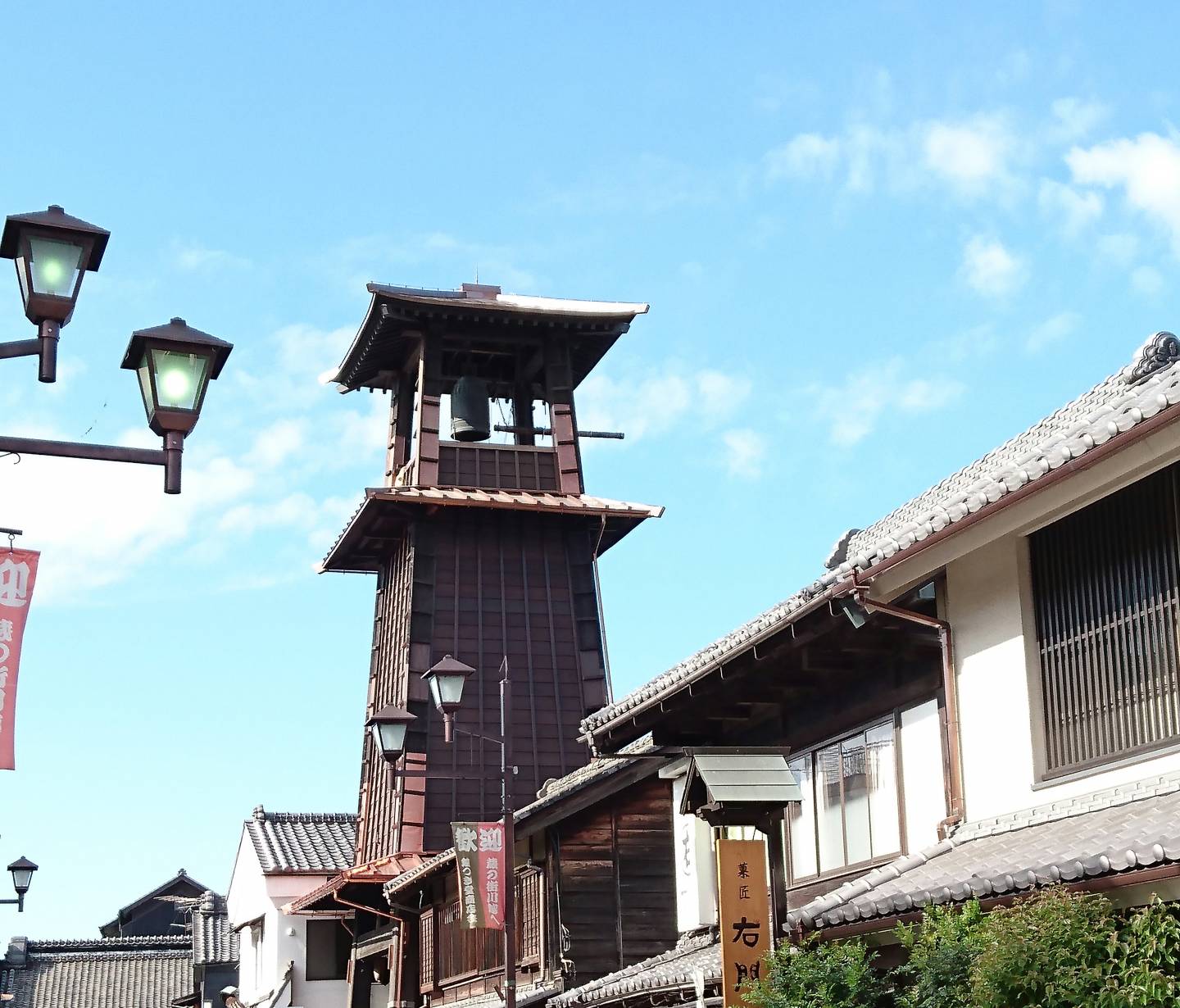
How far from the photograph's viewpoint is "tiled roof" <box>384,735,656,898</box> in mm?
19688

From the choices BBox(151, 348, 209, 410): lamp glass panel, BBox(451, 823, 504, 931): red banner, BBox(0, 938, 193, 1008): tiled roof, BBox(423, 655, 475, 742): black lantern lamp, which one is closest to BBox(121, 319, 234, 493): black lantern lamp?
BBox(151, 348, 209, 410): lamp glass panel

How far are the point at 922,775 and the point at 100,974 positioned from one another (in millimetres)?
51673

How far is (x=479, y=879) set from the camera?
22.0 m

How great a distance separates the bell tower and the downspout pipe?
2147 centimetres

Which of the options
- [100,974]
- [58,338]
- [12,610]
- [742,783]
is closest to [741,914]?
[742,783]

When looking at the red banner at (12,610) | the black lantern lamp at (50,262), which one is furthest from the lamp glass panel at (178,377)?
the red banner at (12,610)

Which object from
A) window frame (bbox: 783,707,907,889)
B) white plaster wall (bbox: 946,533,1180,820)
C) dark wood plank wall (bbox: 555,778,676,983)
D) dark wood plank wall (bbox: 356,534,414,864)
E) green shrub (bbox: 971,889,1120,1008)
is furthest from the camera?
dark wood plank wall (bbox: 356,534,414,864)

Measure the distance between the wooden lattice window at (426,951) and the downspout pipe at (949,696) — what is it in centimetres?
1993

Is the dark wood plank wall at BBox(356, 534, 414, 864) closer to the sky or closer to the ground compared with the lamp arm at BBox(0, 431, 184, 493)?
closer to the sky

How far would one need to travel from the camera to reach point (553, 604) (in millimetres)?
36344

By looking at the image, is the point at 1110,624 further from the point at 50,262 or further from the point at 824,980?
the point at 50,262

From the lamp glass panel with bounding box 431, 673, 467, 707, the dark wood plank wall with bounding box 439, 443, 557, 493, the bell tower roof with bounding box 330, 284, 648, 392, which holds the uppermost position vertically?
the bell tower roof with bounding box 330, 284, 648, 392

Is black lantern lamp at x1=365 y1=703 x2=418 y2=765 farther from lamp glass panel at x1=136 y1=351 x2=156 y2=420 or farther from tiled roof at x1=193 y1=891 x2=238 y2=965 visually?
tiled roof at x1=193 y1=891 x2=238 y2=965

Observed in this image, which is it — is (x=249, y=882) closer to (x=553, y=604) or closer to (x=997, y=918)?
(x=553, y=604)
